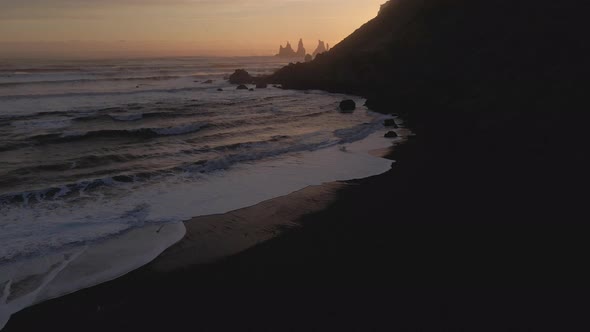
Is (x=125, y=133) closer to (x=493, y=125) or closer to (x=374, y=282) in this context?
(x=374, y=282)

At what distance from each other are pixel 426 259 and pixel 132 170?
1207 cm

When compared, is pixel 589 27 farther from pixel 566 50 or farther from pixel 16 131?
pixel 16 131

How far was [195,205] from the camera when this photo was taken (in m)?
12.8

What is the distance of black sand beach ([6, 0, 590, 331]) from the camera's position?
23.3 ft

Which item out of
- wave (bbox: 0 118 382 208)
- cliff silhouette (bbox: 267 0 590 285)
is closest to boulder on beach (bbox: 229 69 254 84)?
cliff silhouette (bbox: 267 0 590 285)

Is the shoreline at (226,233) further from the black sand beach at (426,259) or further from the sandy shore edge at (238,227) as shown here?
the black sand beach at (426,259)

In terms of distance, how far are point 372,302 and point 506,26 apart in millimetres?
41963

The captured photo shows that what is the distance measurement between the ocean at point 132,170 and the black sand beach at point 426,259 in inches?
56.9

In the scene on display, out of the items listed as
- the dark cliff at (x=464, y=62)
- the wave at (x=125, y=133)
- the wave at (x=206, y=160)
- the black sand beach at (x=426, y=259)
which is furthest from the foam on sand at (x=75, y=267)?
the dark cliff at (x=464, y=62)

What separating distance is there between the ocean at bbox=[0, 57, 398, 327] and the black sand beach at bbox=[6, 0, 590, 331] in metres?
1.44

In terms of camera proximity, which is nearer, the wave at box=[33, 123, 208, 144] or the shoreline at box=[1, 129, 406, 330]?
the shoreline at box=[1, 129, 406, 330]

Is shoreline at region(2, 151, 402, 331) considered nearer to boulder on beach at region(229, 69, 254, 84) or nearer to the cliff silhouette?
the cliff silhouette

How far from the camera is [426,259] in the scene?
8984 mm

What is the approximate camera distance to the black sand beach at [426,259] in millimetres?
7105
